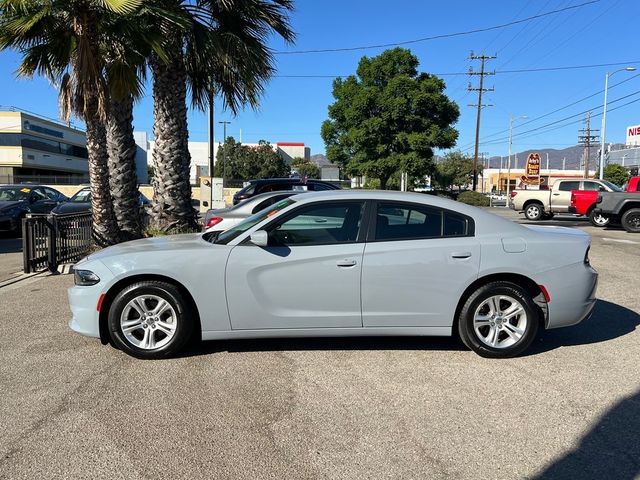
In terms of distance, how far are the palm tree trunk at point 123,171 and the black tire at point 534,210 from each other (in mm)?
16777

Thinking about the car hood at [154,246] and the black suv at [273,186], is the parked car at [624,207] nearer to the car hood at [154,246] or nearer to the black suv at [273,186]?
the black suv at [273,186]

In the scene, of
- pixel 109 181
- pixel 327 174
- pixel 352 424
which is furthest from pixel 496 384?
pixel 327 174

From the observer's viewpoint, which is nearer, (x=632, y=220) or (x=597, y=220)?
(x=632, y=220)

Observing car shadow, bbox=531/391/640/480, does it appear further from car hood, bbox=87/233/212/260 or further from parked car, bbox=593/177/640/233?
parked car, bbox=593/177/640/233

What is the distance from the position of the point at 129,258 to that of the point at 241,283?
3.46 ft

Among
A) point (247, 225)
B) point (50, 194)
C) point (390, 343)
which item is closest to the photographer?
point (247, 225)

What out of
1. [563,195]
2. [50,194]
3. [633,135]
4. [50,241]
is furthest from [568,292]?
[633,135]

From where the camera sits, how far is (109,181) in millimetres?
11336

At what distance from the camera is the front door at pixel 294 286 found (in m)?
4.72

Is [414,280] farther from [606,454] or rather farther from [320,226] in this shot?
[606,454]

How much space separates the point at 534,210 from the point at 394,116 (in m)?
12.6

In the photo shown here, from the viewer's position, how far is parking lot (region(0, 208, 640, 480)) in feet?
10.4

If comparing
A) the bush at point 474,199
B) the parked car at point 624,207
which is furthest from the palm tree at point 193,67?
the bush at point 474,199

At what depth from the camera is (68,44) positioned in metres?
9.48
